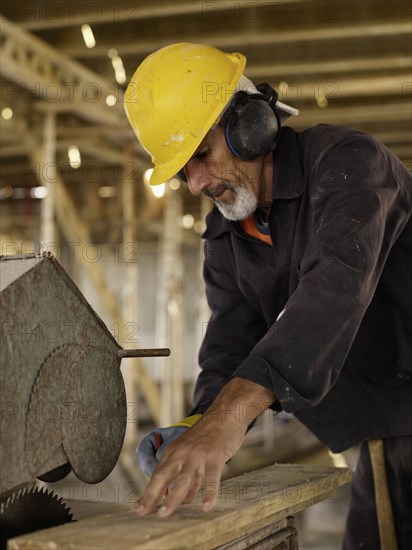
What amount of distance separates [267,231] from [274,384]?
3.33 feet

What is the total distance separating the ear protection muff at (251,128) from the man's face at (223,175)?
0.06 metres

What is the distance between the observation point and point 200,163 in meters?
2.65

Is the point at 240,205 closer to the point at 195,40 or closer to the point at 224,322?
the point at 224,322

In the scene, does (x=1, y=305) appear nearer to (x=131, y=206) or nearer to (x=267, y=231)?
(x=267, y=231)

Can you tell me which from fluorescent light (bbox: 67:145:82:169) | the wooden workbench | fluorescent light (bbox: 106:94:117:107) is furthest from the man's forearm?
fluorescent light (bbox: 67:145:82:169)

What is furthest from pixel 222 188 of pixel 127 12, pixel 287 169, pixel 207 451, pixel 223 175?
pixel 127 12

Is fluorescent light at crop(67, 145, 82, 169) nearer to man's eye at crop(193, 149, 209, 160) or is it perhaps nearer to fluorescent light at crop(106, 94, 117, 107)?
fluorescent light at crop(106, 94, 117, 107)

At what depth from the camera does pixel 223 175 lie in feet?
8.64

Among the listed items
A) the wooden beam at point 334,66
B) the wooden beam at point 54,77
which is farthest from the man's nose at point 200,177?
the wooden beam at point 334,66

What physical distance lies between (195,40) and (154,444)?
12.8 ft

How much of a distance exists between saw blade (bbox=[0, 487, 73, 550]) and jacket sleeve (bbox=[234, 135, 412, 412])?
547 mm

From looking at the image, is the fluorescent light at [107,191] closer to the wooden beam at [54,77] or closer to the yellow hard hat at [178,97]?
the wooden beam at [54,77]

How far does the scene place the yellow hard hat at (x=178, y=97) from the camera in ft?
8.34

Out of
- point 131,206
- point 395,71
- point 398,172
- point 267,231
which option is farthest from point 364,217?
point 131,206
